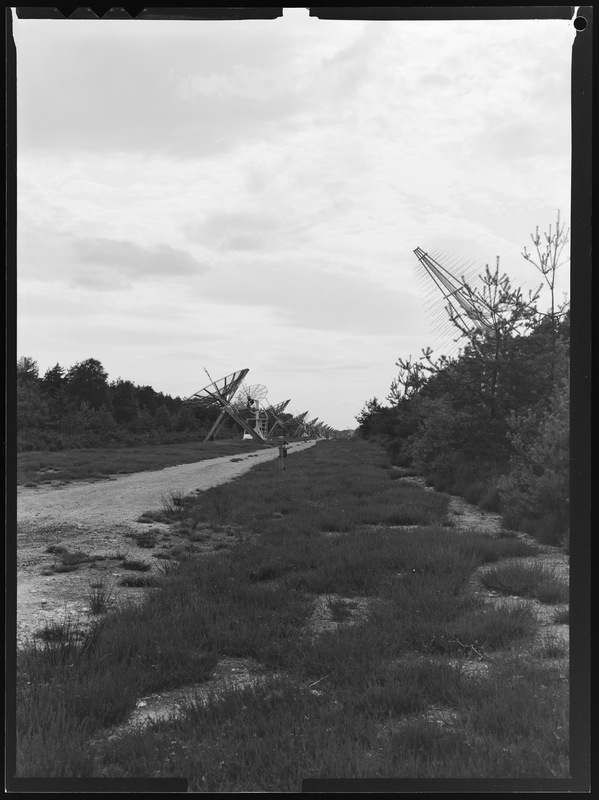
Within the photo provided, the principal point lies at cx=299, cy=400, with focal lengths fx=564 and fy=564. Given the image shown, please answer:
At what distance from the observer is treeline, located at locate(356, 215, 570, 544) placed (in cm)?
473

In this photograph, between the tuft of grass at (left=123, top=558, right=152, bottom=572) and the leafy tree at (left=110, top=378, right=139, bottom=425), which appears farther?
the tuft of grass at (left=123, top=558, right=152, bottom=572)

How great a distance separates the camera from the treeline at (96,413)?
303cm

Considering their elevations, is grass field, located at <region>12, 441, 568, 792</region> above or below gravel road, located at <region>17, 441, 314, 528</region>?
below

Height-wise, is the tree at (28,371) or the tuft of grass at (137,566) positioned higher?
the tree at (28,371)

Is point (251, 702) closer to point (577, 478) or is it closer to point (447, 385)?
point (577, 478)

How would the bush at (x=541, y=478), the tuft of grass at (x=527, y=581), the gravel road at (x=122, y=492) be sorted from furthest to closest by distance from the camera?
1. the gravel road at (x=122, y=492)
2. the bush at (x=541, y=478)
3. the tuft of grass at (x=527, y=581)

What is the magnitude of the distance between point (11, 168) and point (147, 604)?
2563mm

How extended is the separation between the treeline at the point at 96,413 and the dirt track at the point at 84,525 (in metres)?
0.45

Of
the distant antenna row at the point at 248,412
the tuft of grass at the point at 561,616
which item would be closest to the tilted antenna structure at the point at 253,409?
the distant antenna row at the point at 248,412

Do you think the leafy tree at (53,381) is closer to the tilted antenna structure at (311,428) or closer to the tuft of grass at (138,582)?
the tuft of grass at (138,582)

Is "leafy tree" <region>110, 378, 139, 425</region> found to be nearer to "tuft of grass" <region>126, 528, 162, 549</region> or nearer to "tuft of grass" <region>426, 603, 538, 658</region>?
"tuft of grass" <region>126, 528, 162, 549</region>

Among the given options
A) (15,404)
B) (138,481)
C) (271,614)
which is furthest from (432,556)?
(138,481)

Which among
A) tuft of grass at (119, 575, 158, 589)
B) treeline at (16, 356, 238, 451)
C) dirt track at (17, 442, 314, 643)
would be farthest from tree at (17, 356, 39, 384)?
tuft of grass at (119, 575, 158, 589)

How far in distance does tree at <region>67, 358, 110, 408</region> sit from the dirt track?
2.43 ft
